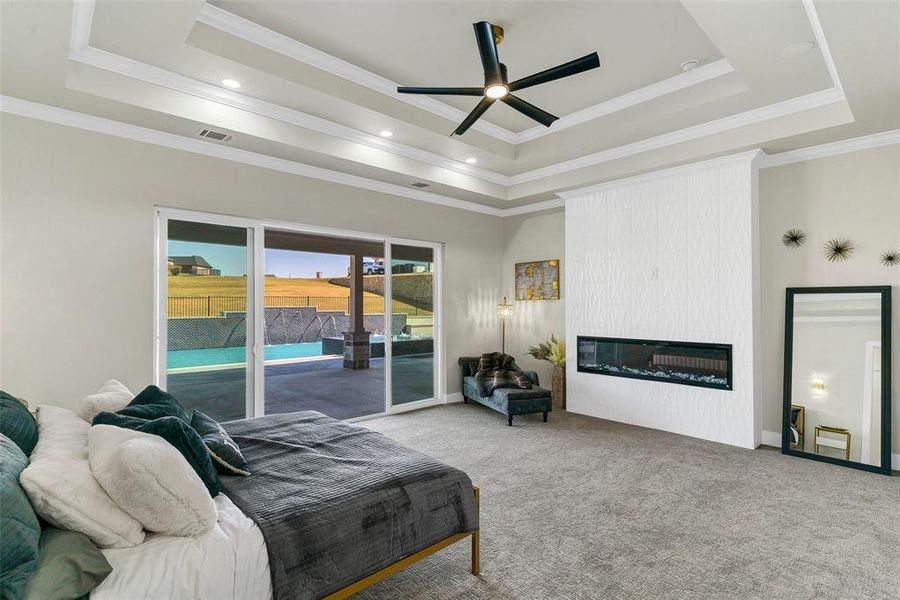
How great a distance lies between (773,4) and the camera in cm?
257

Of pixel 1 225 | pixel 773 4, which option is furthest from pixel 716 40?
pixel 1 225

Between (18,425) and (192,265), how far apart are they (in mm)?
2488

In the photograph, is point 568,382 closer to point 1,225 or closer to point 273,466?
point 273,466

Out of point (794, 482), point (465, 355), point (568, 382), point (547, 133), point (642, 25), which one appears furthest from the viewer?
point (465, 355)

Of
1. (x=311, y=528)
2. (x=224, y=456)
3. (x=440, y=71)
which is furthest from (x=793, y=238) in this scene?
(x=224, y=456)

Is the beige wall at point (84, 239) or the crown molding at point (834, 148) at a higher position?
the crown molding at point (834, 148)

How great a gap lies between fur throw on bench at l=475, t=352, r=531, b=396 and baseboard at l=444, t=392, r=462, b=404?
1.78 ft

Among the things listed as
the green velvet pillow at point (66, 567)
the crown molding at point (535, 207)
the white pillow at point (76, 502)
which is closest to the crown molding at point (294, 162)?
the crown molding at point (535, 207)

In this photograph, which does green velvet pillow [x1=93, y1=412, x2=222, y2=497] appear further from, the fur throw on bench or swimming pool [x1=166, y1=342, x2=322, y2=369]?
the fur throw on bench

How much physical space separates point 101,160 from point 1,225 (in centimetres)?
83

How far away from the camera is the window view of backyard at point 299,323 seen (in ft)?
13.8

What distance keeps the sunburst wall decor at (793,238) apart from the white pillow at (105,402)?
18.5 feet

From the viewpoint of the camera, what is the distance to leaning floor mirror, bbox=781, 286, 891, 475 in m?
3.89

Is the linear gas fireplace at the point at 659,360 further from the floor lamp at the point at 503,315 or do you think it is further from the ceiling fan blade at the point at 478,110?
the ceiling fan blade at the point at 478,110
